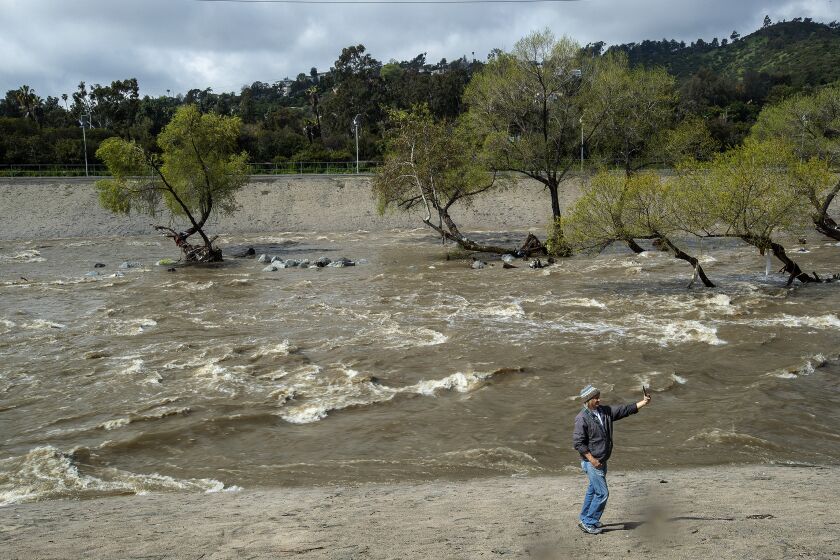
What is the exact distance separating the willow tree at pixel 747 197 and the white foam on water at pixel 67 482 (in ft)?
57.2

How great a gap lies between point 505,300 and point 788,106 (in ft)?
108

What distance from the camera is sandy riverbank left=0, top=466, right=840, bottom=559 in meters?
7.04

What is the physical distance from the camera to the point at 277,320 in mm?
22047

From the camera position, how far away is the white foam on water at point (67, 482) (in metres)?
10.3

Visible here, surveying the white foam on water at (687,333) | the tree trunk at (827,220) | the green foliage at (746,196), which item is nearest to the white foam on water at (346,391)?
the white foam on water at (687,333)

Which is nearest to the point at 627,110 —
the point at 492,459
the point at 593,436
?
the point at 492,459

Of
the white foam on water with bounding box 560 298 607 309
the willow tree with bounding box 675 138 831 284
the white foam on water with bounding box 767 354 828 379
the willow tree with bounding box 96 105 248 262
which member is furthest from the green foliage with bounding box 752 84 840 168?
the willow tree with bounding box 96 105 248 262

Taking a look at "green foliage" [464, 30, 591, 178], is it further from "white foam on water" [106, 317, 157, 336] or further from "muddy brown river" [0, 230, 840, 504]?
"white foam on water" [106, 317, 157, 336]

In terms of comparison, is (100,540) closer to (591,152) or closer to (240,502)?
(240,502)

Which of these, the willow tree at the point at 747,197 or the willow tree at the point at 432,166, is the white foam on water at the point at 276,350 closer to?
the willow tree at the point at 747,197

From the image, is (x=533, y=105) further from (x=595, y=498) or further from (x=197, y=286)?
(x=595, y=498)

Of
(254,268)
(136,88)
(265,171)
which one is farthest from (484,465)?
(136,88)

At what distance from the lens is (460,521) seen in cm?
797

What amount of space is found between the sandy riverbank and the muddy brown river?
1.07m
